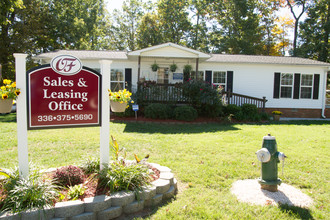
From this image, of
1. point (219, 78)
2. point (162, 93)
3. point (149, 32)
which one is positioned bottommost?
point (162, 93)

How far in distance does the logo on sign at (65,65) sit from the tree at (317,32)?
84.9ft

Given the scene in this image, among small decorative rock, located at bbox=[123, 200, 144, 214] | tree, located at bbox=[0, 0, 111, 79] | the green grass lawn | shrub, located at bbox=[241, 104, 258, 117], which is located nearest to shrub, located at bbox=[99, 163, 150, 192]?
small decorative rock, located at bbox=[123, 200, 144, 214]

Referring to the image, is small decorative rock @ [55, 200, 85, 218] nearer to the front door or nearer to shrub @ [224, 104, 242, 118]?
shrub @ [224, 104, 242, 118]

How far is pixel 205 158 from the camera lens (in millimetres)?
5520

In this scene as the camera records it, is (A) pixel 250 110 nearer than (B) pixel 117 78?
Yes

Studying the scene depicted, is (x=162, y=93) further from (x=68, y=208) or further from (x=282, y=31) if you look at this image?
(x=282, y=31)

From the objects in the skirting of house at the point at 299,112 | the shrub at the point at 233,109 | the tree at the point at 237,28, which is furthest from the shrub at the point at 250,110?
the tree at the point at 237,28

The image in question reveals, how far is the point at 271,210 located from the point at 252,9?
26873 millimetres

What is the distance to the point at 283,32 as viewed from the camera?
1246 inches

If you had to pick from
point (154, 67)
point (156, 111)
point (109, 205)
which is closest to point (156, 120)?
point (156, 111)

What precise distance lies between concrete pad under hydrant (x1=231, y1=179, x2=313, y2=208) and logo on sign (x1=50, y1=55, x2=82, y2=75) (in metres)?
2.97

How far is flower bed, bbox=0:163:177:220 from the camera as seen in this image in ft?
8.87

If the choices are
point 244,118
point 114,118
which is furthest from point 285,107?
point 114,118

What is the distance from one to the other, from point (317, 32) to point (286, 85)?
13064mm
